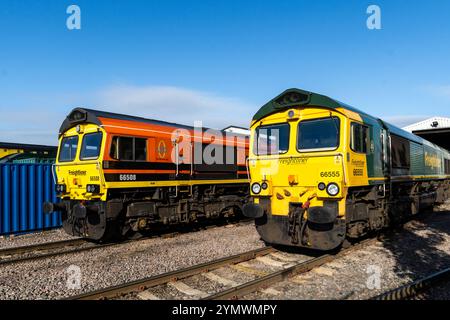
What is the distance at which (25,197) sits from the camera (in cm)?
1213

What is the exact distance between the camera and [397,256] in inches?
329

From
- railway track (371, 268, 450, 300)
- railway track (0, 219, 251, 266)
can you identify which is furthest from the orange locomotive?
railway track (371, 268, 450, 300)

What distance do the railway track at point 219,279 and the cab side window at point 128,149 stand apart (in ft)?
14.5

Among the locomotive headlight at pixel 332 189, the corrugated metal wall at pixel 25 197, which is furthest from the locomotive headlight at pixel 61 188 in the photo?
the locomotive headlight at pixel 332 189

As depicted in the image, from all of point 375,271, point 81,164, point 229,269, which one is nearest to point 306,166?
point 375,271

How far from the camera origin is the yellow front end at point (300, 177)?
24.8ft

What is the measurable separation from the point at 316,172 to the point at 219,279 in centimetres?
305

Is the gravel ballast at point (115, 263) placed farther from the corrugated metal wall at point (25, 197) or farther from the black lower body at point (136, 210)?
the corrugated metal wall at point (25, 197)

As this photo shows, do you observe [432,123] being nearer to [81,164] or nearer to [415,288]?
[415,288]

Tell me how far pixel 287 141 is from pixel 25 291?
19.8 feet

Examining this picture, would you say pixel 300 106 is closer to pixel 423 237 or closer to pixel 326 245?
pixel 326 245

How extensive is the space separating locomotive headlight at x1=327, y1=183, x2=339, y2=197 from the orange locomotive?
5.51 meters

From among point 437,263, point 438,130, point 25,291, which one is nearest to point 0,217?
point 25,291
